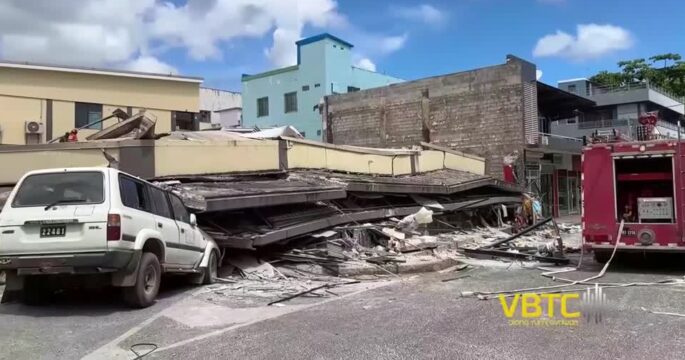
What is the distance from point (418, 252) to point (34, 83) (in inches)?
826

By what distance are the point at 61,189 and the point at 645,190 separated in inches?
421

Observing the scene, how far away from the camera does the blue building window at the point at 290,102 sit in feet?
144

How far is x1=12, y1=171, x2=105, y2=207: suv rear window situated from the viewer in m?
7.56

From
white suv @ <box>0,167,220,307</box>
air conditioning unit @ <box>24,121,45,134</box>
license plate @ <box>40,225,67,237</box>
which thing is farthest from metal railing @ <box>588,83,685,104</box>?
license plate @ <box>40,225,67,237</box>

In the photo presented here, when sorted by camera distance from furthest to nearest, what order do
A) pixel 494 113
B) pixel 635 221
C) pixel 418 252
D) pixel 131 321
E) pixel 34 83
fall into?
pixel 494 113 < pixel 34 83 < pixel 418 252 < pixel 635 221 < pixel 131 321

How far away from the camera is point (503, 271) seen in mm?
11883

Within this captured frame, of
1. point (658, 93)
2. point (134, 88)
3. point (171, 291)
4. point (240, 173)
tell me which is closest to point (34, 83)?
point (134, 88)

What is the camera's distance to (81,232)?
7316 mm

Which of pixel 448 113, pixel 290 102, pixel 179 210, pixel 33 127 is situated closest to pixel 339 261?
pixel 179 210

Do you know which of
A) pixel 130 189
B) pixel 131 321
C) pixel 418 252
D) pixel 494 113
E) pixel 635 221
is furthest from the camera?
pixel 494 113

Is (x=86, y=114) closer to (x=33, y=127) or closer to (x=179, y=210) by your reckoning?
(x=33, y=127)

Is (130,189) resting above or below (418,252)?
above

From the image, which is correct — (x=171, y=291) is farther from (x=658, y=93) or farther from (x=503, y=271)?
(x=658, y=93)

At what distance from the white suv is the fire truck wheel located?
875cm
